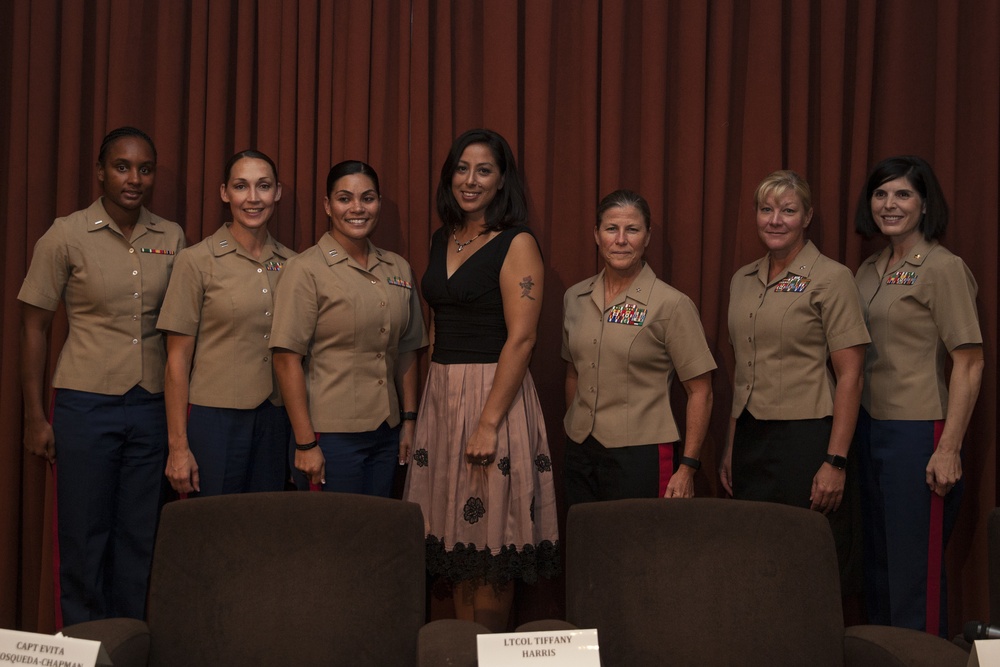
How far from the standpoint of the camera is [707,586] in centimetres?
178

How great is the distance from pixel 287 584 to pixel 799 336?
181 centimetres

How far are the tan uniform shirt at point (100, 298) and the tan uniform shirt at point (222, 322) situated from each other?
0.19m

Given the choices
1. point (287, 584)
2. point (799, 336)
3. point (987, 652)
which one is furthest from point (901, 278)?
point (287, 584)

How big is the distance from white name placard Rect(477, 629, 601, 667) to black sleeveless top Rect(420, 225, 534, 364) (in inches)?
60.2

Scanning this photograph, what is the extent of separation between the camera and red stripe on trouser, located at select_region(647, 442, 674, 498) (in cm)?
275

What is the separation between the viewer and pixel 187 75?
3559mm

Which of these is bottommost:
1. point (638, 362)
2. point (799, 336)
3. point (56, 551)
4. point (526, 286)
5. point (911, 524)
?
point (56, 551)

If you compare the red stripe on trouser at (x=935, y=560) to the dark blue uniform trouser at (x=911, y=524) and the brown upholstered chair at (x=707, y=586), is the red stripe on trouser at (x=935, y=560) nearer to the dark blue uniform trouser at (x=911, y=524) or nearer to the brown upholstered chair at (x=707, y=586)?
the dark blue uniform trouser at (x=911, y=524)

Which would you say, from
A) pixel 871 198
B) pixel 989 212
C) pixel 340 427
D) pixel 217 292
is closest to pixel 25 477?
pixel 217 292

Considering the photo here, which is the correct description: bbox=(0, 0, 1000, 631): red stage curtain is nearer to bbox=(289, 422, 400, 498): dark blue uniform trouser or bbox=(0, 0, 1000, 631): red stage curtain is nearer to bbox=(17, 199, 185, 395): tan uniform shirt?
bbox=(17, 199, 185, 395): tan uniform shirt

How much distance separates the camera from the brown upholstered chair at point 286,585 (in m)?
1.74

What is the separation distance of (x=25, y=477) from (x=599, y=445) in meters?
2.46

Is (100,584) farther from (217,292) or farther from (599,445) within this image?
(599,445)

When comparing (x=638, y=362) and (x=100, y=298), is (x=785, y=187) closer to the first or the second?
(x=638, y=362)
